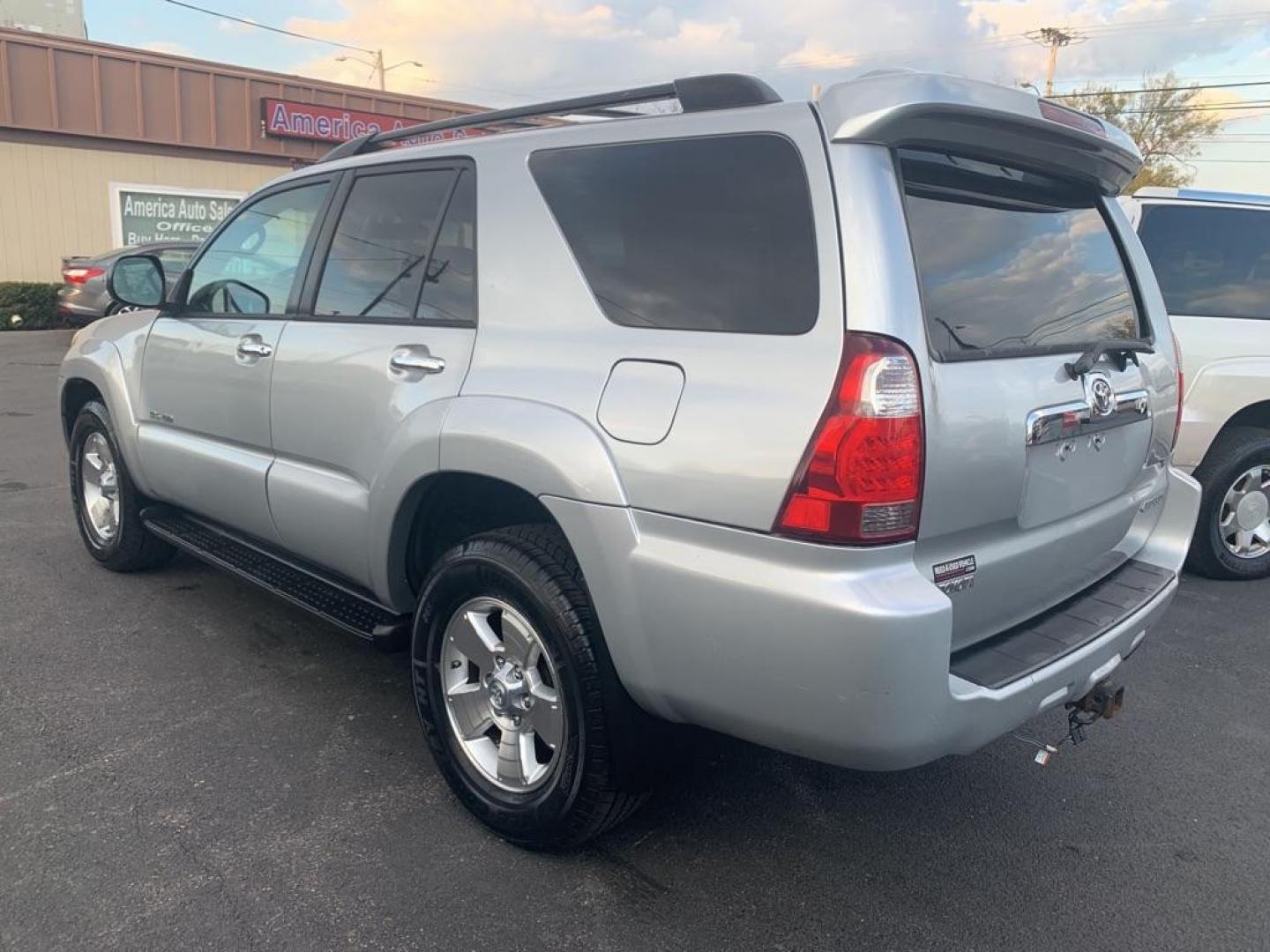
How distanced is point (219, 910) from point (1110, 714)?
2.36m

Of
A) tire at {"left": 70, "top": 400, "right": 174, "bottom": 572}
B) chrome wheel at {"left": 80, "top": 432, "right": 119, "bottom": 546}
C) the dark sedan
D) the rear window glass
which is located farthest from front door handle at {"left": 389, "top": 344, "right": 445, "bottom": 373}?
the dark sedan

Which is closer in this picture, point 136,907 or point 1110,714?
point 136,907

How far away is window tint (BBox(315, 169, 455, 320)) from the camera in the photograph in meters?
3.15

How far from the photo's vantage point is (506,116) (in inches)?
126

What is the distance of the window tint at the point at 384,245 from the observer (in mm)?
3150

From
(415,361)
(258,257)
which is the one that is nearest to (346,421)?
(415,361)

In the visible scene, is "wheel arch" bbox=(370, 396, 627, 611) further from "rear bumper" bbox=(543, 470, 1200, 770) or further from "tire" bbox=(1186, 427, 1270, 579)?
"tire" bbox=(1186, 427, 1270, 579)

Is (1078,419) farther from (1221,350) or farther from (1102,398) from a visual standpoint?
(1221,350)

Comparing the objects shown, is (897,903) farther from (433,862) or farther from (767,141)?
(767,141)

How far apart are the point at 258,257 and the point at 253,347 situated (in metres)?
0.52

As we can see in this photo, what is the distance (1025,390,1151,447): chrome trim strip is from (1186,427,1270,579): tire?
2.83 m

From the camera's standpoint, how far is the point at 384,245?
131 inches

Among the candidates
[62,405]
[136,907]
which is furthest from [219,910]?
[62,405]

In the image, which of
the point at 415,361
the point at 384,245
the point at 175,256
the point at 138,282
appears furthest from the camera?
the point at 175,256
